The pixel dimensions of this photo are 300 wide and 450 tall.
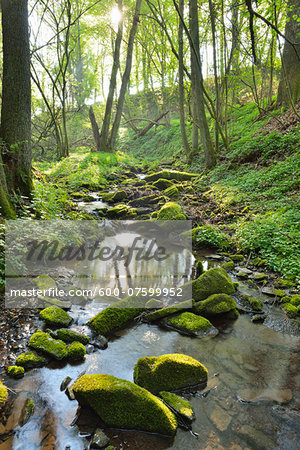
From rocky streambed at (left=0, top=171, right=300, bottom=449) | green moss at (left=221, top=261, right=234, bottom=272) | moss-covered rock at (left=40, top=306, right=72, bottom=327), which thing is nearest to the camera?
rocky streambed at (left=0, top=171, right=300, bottom=449)

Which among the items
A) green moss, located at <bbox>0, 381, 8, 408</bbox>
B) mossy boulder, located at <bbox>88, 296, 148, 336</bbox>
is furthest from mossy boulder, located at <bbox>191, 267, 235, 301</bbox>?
green moss, located at <bbox>0, 381, 8, 408</bbox>

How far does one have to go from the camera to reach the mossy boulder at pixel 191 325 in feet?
13.7

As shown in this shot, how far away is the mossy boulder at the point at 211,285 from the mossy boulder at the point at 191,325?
0.64m

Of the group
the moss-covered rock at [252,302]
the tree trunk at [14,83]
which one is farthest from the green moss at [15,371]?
the tree trunk at [14,83]

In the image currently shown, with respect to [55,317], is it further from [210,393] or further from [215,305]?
[215,305]

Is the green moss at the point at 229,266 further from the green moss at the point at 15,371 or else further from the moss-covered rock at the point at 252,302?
the green moss at the point at 15,371

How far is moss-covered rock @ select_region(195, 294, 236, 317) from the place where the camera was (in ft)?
14.9

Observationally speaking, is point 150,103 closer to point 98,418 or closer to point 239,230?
point 239,230

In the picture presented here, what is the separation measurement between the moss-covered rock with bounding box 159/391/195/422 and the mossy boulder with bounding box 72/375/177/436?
11 centimetres

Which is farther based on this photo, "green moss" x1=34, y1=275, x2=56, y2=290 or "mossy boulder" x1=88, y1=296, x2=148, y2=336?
"green moss" x1=34, y1=275, x2=56, y2=290

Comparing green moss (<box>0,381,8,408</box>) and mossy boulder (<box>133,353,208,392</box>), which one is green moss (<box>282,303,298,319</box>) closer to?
mossy boulder (<box>133,353,208,392</box>)

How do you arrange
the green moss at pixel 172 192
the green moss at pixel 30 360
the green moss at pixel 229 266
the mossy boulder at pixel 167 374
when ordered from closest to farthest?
the mossy boulder at pixel 167 374 < the green moss at pixel 30 360 < the green moss at pixel 229 266 < the green moss at pixel 172 192

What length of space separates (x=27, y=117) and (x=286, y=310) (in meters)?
6.69

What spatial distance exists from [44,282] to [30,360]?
1.88m
